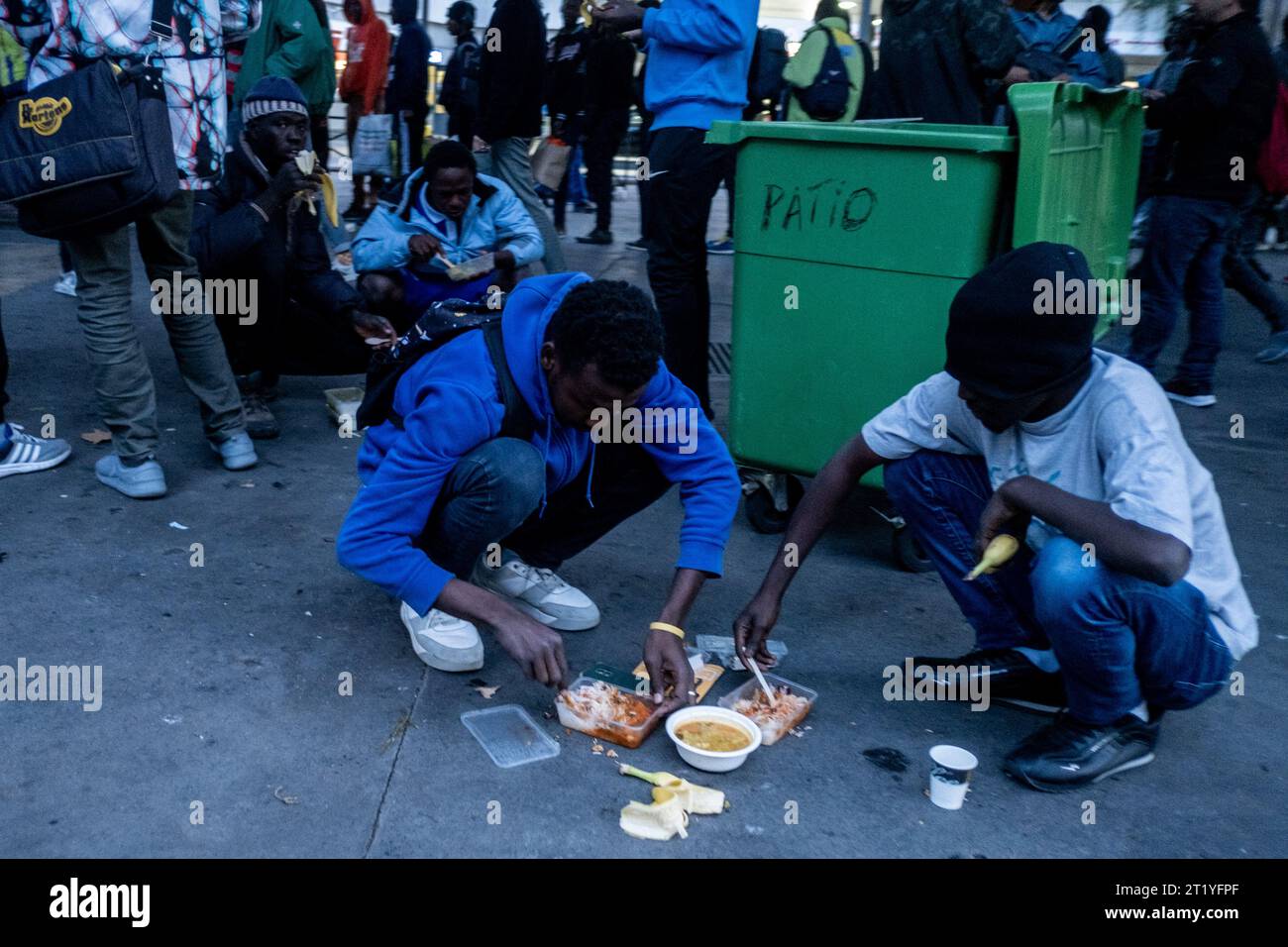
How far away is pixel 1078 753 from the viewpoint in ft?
7.73

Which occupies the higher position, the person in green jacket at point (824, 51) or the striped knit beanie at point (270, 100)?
the person in green jacket at point (824, 51)

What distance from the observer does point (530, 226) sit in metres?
4.51

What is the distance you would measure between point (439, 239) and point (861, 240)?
1.78m

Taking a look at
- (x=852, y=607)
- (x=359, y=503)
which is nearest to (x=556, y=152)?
(x=852, y=607)

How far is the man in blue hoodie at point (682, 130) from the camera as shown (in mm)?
4102

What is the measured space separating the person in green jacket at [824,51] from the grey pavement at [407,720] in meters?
2.46

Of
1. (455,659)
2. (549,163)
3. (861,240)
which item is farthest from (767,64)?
(455,659)

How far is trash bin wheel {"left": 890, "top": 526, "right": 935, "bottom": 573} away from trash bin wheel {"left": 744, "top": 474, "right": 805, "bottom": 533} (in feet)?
1.22

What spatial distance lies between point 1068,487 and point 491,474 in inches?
46.8

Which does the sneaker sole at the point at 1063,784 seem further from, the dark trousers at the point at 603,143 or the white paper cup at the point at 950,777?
the dark trousers at the point at 603,143

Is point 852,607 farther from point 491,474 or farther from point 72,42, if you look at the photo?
point 72,42

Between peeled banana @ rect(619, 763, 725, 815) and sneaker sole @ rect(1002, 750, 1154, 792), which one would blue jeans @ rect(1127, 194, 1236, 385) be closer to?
sneaker sole @ rect(1002, 750, 1154, 792)

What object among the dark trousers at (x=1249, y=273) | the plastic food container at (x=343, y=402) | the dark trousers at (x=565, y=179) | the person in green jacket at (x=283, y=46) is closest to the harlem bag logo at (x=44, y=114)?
the plastic food container at (x=343, y=402)

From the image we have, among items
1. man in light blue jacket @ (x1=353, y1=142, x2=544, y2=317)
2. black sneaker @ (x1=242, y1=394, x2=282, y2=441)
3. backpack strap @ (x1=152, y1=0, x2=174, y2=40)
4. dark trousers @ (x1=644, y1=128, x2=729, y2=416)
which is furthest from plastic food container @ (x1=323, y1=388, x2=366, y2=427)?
backpack strap @ (x1=152, y1=0, x2=174, y2=40)
